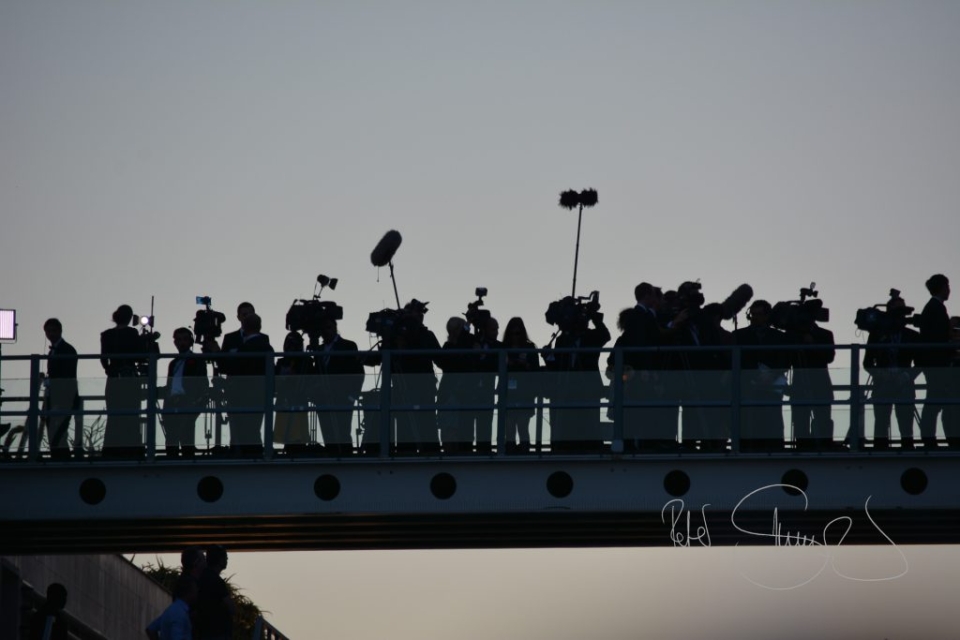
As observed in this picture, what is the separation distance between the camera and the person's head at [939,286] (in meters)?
19.6

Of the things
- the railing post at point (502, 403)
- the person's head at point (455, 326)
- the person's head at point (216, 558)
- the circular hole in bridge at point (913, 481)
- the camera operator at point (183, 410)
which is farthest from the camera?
the camera operator at point (183, 410)

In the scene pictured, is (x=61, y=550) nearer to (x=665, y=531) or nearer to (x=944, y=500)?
(x=665, y=531)

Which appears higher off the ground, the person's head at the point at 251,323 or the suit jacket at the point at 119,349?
the person's head at the point at 251,323

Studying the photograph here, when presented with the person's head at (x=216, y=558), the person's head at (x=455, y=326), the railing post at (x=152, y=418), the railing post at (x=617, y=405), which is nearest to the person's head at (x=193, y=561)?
the person's head at (x=216, y=558)

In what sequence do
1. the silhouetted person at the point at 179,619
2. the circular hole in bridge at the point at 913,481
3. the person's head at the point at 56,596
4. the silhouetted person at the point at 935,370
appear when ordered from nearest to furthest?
the silhouetted person at the point at 179,619
the person's head at the point at 56,596
the silhouetted person at the point at 935,370
the circular hole in bridge at the point at 913,481

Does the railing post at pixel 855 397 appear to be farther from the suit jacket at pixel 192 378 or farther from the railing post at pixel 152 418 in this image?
the railing post at pixel 152 418

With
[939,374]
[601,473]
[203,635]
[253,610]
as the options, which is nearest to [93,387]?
[203,635]

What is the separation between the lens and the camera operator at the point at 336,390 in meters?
20.8

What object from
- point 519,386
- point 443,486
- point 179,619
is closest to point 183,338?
point 443,486

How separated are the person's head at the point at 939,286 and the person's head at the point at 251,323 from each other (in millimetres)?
7335

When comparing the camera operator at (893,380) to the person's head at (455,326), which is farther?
the person's head at (455,326)

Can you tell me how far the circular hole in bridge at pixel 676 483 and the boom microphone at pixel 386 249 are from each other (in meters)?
3.91

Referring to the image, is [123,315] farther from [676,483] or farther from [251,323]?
[676,483]

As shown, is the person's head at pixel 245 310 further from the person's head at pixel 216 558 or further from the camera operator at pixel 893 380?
the camera operator at pixel 893 380
